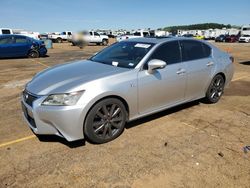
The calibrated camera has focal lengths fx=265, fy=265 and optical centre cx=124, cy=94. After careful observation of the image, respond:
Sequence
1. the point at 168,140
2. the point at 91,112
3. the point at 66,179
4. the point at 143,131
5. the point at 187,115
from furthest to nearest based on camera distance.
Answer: the point at 187,115 < the point at 143,131 < the point at 168,140 < the point at 91,112 < the point at 66,179

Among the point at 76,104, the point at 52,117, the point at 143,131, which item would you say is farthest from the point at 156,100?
the point at 52,117

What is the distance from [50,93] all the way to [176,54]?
2.53 meters

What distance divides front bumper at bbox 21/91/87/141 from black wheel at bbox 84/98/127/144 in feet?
0.46

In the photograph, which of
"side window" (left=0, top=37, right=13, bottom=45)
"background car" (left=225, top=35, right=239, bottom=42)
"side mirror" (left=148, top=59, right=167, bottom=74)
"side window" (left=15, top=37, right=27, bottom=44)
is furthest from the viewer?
"background car" (left=225, top=35, right=239, bottom=42)

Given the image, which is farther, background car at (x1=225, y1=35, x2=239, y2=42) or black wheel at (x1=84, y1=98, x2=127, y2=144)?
background car at (x1=225, y1=35, x2=239, y2=42)

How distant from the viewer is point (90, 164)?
3.51m

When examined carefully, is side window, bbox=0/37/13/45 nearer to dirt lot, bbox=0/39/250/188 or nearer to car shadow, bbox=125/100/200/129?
dirt lot, bbox=0/39/250/188

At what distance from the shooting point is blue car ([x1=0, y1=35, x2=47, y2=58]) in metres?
16.3

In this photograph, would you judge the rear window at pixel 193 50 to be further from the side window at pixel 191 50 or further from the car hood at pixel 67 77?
the car hood at pixel 67 77

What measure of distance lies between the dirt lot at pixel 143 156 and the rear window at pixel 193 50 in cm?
119

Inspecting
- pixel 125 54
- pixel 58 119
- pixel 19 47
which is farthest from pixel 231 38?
pixel 58 119

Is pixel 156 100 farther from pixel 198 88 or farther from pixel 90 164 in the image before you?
pixel 90 164

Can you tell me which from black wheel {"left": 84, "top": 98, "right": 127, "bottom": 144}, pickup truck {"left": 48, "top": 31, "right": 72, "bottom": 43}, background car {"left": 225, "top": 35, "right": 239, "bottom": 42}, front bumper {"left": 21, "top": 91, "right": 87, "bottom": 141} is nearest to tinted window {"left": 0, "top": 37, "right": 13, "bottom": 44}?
front bumper {"left": 21, "top": 91, "right": 87, "bottom": 141}

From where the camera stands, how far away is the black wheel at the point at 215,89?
19.3 feet
